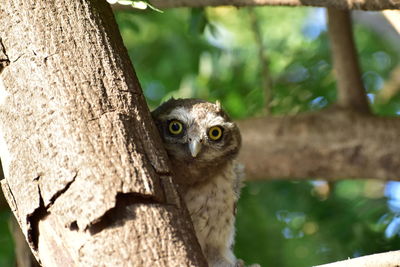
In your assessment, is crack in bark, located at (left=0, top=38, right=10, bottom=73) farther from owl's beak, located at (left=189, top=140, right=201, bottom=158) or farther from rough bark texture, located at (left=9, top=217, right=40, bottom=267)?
rough bark texture, located at (left=9, top=217, right=40, bottom=267)

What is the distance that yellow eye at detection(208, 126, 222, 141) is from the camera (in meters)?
3.97

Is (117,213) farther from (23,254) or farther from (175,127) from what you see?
(23,254)

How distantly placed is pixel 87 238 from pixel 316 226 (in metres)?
3.20

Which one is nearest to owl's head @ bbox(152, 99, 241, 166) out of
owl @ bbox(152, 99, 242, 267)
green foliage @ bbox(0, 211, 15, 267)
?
owl @ bbox(152, 99, 242, 267)

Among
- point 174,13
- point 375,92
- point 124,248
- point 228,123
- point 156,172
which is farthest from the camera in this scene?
point 174,13

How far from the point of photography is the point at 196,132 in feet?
12.8

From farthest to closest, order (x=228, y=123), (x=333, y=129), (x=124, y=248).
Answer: (x=333, y=129) → (x=228, y=123) → (x=124, y=248)

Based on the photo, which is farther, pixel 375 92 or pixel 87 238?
pixel 375 92

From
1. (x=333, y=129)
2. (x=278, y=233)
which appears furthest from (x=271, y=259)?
(x=333, y=129)

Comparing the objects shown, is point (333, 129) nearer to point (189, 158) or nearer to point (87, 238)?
point (189, 158)

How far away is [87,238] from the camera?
2330 millimetres

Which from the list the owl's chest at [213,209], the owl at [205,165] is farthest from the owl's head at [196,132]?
the owl's chest at [213,209]

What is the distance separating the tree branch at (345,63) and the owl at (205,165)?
110 centimetres

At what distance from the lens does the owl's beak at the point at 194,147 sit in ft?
12.2
